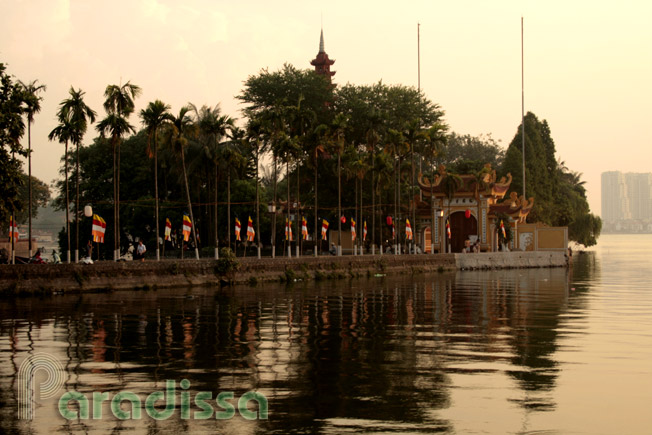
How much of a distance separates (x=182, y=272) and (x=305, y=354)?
26338mm

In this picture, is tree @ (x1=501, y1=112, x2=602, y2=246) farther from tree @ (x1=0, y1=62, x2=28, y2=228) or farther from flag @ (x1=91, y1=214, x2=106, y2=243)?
tree @ (x1=0, y1=62, x2=28, y2=228)

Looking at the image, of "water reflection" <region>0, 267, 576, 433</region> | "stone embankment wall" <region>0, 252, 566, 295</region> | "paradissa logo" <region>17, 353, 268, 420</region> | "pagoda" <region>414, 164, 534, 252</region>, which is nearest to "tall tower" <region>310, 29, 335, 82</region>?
"pagoda" <region>414, 164, 534, 252</region>

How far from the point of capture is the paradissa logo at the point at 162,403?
12.7 m

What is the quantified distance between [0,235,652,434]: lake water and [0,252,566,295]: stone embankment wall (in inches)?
124

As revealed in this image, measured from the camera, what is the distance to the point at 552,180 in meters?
106

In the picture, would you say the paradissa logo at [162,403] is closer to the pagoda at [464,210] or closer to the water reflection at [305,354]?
the water reflection at [305,354]

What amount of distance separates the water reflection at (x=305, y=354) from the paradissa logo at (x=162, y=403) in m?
0.19

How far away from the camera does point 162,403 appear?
13.5m

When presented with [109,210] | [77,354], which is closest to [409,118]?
[109,210]

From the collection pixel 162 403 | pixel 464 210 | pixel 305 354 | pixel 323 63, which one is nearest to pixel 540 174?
pixel 464 210

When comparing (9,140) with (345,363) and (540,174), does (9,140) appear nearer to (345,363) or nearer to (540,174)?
(345,363)

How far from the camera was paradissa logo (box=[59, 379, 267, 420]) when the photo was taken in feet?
41.8

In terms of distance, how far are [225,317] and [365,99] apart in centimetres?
6008

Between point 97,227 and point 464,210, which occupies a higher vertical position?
point 464,210
